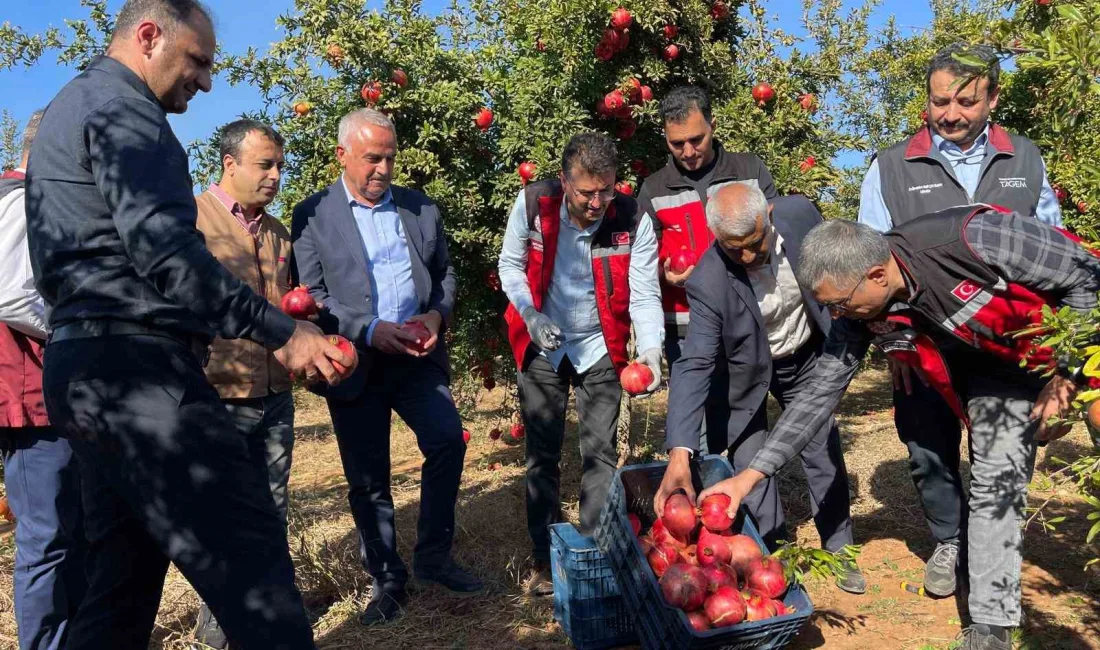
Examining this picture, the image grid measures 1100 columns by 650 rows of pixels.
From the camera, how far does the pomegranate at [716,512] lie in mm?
3389

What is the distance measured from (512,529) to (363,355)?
1.80m

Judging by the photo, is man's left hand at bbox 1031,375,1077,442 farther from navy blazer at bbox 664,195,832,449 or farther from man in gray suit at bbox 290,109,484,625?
man in gray suit at bbox 290,109,484,625

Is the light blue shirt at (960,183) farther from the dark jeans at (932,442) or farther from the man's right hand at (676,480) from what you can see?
the man's right hand at (676,480)

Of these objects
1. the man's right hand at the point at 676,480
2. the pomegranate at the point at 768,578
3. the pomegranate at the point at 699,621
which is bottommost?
A: the pomegranate at the point at 699,621

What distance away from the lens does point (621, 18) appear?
5.20m

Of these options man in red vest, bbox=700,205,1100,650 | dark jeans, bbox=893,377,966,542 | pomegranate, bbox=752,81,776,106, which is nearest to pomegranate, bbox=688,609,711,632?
man in red vest, bbox=700,205,1100,650

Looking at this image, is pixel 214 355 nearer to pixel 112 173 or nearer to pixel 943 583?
pixel 112 173

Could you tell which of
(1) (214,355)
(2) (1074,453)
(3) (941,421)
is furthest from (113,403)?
(2) (1074,453)

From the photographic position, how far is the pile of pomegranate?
125 inches

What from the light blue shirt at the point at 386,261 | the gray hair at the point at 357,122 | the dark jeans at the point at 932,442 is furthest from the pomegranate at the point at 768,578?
the gray hair at the point at 357,122

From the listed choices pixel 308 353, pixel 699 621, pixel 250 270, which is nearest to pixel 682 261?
pixel 699 621

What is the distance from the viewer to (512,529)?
17.5 ft

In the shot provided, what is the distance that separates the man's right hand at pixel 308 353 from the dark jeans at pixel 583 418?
1936 mm

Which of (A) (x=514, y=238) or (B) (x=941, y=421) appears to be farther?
(A) (x=514, y=238)
